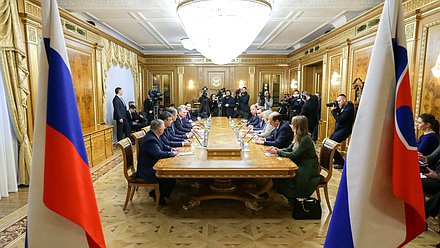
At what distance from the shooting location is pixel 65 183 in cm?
115

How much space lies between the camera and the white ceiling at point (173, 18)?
5.04 metres

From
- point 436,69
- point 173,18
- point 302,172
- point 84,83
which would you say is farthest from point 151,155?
point 173,18

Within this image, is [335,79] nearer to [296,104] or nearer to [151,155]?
[296,104]

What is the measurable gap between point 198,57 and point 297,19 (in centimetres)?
617

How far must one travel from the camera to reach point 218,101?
35.9 ft

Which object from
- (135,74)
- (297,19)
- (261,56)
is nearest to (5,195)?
(297,19)

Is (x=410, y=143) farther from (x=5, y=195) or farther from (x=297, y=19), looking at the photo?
(x=297, y=19)

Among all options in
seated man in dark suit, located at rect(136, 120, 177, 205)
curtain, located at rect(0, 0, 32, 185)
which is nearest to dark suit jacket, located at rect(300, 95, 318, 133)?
seated man in dark suit, located at rect(136, 120, 177, 205)

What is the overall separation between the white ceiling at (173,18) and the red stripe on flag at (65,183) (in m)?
3.64

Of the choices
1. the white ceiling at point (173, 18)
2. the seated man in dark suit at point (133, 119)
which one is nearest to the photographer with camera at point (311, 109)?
the white ceiling at point (173, 18)

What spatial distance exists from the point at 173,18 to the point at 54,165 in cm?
606

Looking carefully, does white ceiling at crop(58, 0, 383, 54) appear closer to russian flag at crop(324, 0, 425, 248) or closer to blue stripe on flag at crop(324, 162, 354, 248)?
russian flag at crop(324, 0, 425, 248)

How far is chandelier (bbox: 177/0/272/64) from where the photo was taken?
10.6 feet

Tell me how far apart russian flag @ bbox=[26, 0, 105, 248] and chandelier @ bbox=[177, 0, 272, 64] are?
2217 mm
